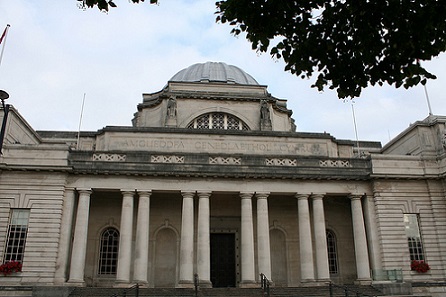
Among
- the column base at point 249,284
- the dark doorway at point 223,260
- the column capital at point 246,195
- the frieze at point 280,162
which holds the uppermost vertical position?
the frieze at point 280,162

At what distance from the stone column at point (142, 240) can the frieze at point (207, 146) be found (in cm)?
409

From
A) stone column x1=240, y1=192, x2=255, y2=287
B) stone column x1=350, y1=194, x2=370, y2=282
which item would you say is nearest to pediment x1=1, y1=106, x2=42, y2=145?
stone column x1=240, y1=192, x2=255, y2=287

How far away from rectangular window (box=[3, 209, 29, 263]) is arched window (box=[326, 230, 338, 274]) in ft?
55.8

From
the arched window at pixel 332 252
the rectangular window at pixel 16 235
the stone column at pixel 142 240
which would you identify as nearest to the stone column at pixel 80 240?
the rectangular window at pixel 16 235

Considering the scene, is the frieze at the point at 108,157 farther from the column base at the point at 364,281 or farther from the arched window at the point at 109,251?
the column base at the point at 364,281

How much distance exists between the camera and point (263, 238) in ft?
75.8

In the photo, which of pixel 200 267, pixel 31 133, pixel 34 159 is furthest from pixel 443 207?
pixel 31 133

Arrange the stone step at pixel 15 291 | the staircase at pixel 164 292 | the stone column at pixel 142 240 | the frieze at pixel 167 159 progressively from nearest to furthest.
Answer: the staircase at pixel 164 292 < the stone step at pixel 15 291 < the stone column at pixel 142 240 < the frieze at pixel 167 159

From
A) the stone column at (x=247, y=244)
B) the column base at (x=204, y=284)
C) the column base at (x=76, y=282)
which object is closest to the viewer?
the column base at (x=76, y=282)

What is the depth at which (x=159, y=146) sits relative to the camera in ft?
86.6

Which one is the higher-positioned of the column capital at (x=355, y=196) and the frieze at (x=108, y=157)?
the frieze at (x=108, y=157)

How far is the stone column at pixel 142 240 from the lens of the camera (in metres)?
21.9

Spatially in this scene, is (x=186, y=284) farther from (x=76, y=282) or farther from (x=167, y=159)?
(x=167, y=159)

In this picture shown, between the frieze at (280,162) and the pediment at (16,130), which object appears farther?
the frieze at (280,162)
